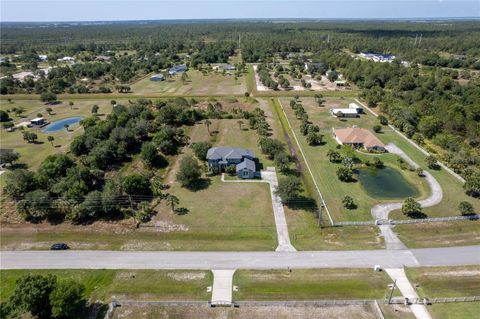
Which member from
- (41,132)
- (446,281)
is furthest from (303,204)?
(41,132)

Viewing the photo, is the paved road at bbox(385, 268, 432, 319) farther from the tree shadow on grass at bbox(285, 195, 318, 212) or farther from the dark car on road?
the dark car on road

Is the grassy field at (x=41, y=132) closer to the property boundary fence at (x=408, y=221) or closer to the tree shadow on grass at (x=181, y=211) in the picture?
the tree shadow on grass at (x=181, y=211)

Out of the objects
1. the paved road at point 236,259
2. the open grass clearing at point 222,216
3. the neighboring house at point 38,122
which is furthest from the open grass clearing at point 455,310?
the neighboring house at point 38,122

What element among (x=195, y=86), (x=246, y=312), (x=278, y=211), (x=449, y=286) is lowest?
(x=449, y=286)

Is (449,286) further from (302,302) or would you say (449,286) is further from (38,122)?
(38,122)

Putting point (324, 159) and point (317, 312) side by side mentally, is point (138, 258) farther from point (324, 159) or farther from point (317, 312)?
point (324, 159)

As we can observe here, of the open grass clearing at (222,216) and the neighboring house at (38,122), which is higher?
the neighboring house at (38,122)
